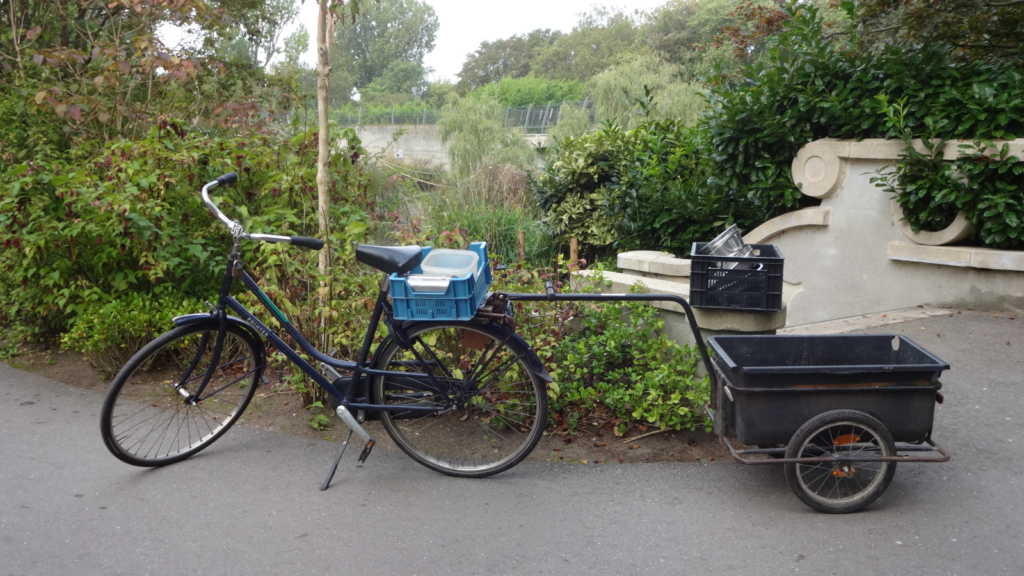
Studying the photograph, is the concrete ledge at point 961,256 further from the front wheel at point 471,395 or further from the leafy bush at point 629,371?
the front wheel at point 471,395

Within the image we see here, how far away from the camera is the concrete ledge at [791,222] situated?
24.7 ft

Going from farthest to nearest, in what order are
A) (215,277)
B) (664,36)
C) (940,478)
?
(664,36)
(215,277)
(940,478)

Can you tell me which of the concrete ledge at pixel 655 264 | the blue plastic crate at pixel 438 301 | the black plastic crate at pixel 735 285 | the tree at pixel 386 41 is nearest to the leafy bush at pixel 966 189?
the concrete ledge at pixel 655 264

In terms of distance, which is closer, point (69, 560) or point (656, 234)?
point (69, 560)

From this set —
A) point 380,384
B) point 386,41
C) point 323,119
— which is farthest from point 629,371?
point 386,41

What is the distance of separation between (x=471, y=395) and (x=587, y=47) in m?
74.5

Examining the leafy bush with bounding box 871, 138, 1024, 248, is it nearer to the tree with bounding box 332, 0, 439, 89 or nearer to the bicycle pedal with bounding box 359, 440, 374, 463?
the bicycle pedal with bounding box 359, 440, 374, 463

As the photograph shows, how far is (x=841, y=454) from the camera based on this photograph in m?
3.18

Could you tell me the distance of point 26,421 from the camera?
4.51 metres

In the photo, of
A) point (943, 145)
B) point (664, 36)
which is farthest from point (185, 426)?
point (664, 36)

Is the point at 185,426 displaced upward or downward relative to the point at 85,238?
downward

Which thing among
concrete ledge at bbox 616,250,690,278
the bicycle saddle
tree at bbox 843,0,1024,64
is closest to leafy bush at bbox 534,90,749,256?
concrete ledge at bbox 616,250,690,278

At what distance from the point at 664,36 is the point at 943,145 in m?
57.7

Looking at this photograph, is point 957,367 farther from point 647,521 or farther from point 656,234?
point 656,234
